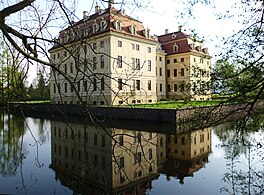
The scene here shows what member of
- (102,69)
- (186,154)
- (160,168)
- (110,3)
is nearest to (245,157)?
(160,168)

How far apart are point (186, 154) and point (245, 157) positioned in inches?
96.3

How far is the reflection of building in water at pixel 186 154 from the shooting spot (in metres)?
7.05

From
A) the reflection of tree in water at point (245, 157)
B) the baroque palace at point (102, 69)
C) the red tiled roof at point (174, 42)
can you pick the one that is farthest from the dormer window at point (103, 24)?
the red tiled roof at point (174, 42)

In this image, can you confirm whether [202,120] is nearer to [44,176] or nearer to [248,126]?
[248,126]

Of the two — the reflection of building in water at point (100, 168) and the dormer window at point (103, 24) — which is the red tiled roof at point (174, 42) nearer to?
the reflection of building in water at point (100, 168)

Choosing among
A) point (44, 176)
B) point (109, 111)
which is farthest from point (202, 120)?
point (44, 176)

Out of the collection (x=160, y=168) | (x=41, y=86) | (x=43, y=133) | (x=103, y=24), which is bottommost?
(x=160, y=168)

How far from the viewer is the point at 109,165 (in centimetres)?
682

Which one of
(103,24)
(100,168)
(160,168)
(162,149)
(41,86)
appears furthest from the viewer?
(162,149)

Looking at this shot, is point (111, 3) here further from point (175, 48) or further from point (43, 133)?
point (175, 48)

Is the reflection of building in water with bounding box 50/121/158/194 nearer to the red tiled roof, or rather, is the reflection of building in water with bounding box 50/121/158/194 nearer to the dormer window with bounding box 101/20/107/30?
the dormer window with bounding box 101/20/107/30

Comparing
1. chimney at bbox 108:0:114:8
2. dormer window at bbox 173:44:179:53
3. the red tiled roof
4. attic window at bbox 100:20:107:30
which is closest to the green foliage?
attic window at bbox 100:20:107:30

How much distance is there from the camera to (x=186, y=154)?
8.84 metres

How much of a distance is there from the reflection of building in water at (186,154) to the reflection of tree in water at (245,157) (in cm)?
100
